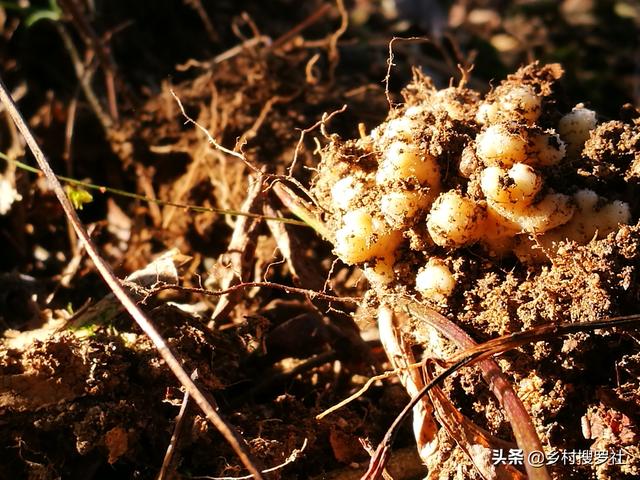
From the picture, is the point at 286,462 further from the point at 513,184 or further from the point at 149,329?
the point at 513,184

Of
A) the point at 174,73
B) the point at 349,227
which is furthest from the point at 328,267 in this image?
the point at 174,73

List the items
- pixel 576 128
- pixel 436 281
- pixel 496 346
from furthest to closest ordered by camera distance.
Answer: pixel 576 128 → pixel 436 281 → pixel 496 346

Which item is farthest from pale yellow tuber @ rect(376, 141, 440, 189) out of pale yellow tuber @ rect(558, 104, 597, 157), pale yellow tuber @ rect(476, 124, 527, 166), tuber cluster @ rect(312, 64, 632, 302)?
pale yellow tuber @ rect(558, 104, 597, 157)

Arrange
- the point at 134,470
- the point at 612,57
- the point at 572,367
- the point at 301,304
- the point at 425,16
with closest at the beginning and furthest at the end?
the point at 572,367
the point at 134,470
the point at 301,304
the point at 612,57
the point at 425,16

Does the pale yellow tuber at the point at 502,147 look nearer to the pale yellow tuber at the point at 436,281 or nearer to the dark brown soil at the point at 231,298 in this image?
the dark brown soil at the point at 231,298

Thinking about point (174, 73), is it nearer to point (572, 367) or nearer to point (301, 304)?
point (301, 304)

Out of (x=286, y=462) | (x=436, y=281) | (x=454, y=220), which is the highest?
(x=454, y=220)

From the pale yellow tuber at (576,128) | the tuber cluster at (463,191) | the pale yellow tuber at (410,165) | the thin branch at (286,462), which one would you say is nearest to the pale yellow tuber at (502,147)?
the tuber cluster at (463,191)

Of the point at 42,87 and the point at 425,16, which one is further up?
the point at 42,87

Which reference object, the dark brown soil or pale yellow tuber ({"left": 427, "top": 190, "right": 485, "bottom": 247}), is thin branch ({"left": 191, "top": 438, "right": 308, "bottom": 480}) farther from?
pale yellow tuber ({"left": 427, "top": 190, "right": 485, "bottom": 247})

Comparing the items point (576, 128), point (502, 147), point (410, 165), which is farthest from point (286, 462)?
point (576, 128)

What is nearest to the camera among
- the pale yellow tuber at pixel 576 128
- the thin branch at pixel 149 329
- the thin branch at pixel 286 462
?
the thin branch at pixel 149 329
